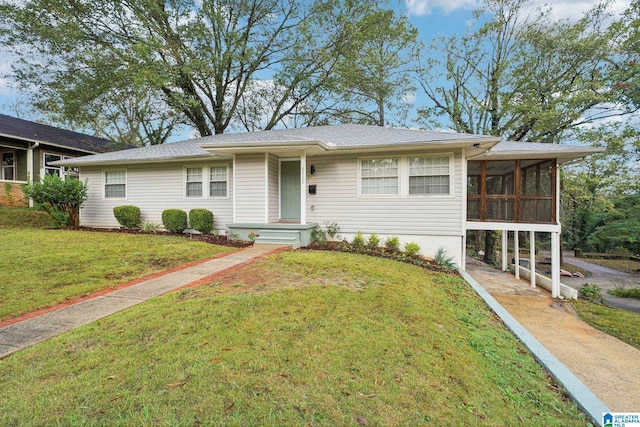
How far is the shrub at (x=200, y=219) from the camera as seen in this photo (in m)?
10.3

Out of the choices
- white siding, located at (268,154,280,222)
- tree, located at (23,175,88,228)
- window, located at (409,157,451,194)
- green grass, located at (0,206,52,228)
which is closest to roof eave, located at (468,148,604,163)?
window, located at (409,157,451,194)

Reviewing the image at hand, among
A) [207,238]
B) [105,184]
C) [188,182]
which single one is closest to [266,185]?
[207,238]

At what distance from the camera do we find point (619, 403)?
3.03 meters

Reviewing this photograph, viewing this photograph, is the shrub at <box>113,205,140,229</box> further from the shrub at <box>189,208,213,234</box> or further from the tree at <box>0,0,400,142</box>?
the tree at <box>0,0,400,142</box>

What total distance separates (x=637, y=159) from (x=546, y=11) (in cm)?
928

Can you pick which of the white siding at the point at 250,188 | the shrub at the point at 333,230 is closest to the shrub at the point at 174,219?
the white siding at the point at 250,188

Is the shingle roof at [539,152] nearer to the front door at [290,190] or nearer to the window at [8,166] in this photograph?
the front door at [290,190]

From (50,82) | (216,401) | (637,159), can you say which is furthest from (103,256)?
(637,159)

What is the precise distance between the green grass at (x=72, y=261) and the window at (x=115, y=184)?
2509mm

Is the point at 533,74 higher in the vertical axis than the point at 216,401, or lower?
higher

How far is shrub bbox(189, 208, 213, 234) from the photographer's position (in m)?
10.3

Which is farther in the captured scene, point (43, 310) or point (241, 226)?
point (241, 226)

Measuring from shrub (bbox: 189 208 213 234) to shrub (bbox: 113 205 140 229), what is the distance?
260 cm

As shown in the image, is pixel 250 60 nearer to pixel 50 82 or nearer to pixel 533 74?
pixel 50 82
